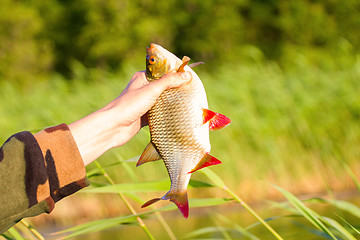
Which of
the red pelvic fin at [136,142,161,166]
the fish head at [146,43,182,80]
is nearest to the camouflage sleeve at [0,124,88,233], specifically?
the red pelvic fin at [136,142,161,166]

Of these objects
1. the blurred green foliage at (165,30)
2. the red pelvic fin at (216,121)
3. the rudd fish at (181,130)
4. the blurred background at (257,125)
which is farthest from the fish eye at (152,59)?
the blurred green foliage at (165,30)

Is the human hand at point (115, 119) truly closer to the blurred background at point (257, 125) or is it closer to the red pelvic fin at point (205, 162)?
the blurred background at point (257, 125)

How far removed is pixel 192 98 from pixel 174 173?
18cm

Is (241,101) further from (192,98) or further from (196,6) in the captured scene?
(196,6)

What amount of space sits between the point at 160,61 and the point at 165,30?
18.6 metres

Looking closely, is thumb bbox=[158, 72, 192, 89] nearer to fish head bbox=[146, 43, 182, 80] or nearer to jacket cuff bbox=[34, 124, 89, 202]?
fish head bbox=[146, 43, 182, 80]

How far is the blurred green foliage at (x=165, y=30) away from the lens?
1764 centimetres

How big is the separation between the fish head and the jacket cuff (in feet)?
0.88

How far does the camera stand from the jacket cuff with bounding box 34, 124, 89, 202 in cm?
127

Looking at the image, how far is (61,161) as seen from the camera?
1.29 meters

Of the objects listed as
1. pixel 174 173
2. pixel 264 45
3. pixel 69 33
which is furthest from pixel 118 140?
pixel 69 33

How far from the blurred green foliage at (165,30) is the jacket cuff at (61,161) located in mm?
15192

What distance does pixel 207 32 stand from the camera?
19453 millimetres

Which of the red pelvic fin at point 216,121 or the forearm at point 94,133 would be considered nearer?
the red pelvic fin at point 216,121
